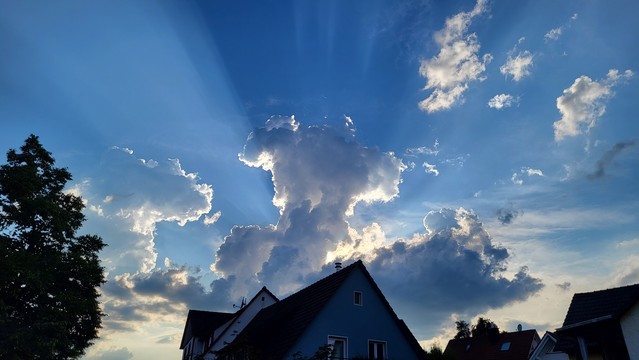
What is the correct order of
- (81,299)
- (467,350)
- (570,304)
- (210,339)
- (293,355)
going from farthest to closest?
(467,350) < (210,339) < (81,299) < (293,355) < (570,304)

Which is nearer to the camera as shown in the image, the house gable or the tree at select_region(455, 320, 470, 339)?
the house gable

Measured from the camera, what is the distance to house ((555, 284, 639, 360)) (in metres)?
17.6

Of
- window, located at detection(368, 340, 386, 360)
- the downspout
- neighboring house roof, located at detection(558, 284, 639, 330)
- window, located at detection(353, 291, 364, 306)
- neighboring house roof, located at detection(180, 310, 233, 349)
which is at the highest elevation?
neighboring house roof, located at detection(180, 310, 233, 349)

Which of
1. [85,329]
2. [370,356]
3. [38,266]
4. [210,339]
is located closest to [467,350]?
[210,339]

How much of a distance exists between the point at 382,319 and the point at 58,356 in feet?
62.7

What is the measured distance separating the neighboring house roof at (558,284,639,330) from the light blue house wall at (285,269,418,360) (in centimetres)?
1076

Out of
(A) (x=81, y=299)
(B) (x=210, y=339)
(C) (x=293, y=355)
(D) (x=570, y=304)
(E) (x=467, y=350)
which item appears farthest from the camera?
(E) (x=467, y=350)

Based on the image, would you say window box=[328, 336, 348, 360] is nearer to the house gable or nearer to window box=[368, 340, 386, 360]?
window box=[368, 340, 386, 360]

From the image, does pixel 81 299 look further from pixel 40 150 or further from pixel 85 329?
pixel 40 150

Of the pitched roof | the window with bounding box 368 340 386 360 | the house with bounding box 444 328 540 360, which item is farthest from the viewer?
the house with bounding box 444 328 540 360

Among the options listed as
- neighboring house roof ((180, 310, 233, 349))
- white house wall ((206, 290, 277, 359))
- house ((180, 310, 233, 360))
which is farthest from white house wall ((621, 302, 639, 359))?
neighboring house roof ((180, 310, 233, 349))

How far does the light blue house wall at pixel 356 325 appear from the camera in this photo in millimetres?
25953

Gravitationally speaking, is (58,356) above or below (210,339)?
below

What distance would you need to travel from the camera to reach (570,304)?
2147 centimetres
